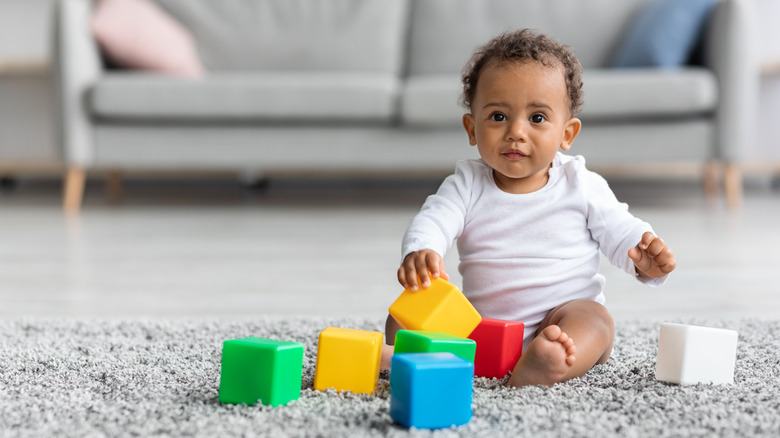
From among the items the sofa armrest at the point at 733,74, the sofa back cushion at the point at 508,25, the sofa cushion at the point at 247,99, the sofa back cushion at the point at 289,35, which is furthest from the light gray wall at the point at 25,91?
the sofa armrest at the point at 733,74

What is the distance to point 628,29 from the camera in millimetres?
2949

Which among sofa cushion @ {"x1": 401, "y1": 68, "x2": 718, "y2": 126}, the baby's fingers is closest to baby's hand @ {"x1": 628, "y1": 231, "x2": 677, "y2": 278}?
the baby's fingers

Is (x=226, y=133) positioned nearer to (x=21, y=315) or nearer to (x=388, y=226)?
(x=388, y=226)

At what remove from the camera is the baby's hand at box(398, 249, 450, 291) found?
2.66 ft

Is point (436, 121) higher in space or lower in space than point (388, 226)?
higher

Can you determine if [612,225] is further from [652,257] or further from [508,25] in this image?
[508,25]

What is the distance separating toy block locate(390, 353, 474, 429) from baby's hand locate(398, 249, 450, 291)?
147 millimetres

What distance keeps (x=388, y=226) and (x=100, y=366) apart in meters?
1.46

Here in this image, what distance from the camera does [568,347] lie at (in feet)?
2.55

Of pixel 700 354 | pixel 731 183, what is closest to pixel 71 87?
pixel 731 183

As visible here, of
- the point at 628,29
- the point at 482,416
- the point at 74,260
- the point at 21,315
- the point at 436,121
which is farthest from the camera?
the point at 628,29

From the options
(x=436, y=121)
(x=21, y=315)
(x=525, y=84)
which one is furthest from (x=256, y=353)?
(x=436, y=121)

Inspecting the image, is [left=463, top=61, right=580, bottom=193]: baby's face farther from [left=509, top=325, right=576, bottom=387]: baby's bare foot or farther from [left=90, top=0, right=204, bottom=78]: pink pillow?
[left=90, top=0, right=204, bottom=78]: pink pillow

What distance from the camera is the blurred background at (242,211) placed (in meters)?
1.31
